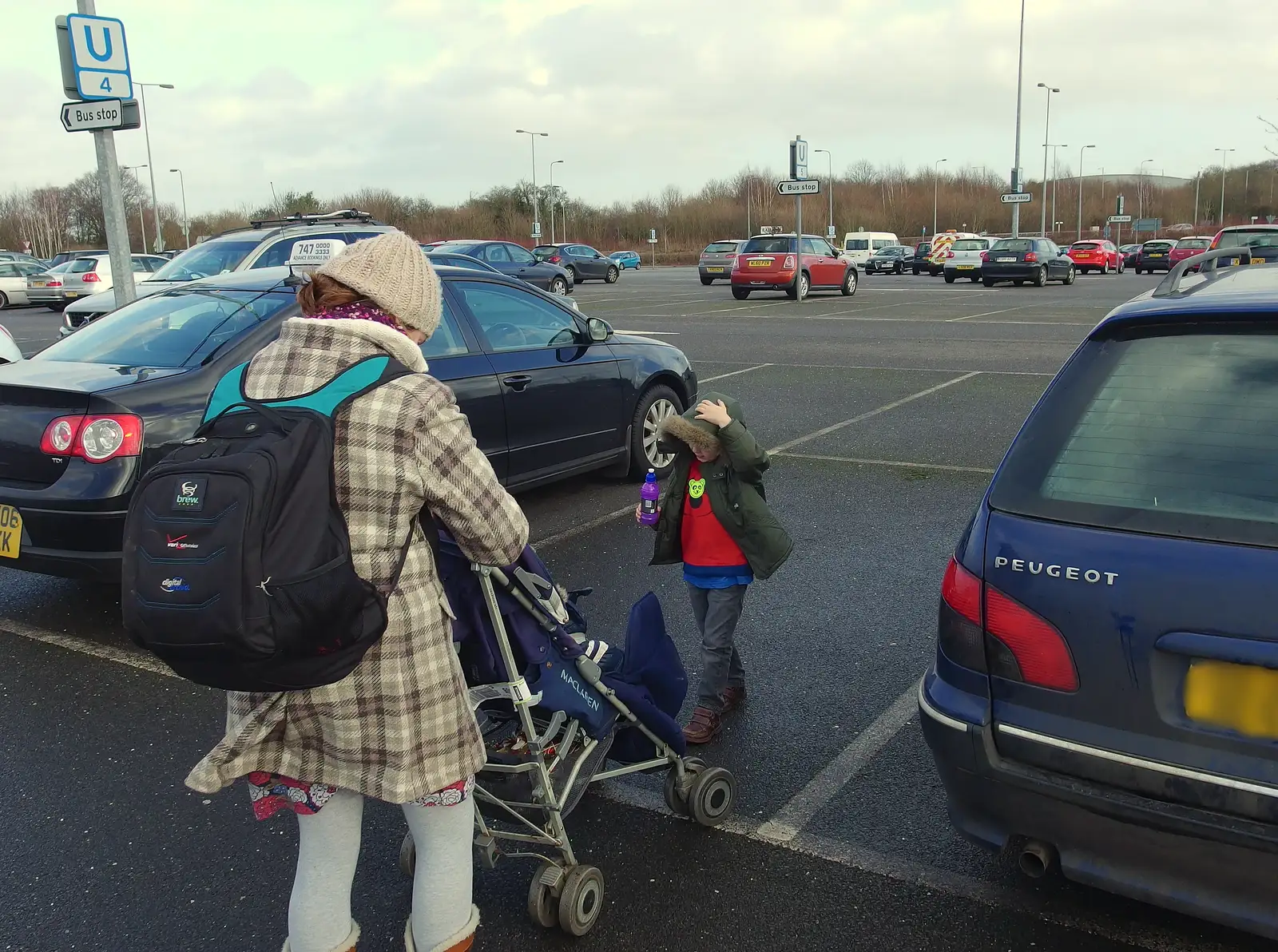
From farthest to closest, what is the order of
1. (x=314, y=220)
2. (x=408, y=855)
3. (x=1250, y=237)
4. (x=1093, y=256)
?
(x=1093, y=256)
(x=1250, y=237)
(x=314, y=220)
(x=408, y=855)

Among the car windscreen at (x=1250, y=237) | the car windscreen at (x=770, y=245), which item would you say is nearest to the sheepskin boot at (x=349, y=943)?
the car windscreen at (x=1250, y=237)

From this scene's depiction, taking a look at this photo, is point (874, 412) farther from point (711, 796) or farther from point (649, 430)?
point (711, 796)

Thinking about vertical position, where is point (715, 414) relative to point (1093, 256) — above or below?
below

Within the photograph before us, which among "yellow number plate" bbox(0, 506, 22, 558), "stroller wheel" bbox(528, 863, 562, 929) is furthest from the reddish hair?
"yellow number plate" bbox(0, 506, 22, 558)

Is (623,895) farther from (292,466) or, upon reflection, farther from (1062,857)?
(292,466)

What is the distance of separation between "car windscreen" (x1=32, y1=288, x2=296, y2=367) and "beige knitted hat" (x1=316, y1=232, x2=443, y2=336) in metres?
3.39

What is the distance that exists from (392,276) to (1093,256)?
46.2 metres

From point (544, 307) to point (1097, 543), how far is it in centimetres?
512

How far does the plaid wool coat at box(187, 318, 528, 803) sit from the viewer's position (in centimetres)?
204

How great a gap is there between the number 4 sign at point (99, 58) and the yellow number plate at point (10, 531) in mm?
5302

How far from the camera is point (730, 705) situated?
4043 mm

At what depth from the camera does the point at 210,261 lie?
13.3 metres

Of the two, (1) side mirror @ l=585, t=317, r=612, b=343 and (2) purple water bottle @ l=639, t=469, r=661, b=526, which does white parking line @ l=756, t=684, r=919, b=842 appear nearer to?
(2) purple water bottle @ l=639, t=469, r=661, b=526

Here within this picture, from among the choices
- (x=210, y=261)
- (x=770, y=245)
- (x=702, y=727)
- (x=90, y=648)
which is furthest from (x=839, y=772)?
(x=770, y=245)
